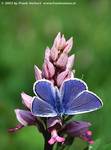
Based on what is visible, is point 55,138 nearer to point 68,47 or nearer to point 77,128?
point 77,128

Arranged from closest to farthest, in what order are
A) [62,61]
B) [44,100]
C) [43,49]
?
1. [44,100]
2. [62,61]
3. [43,49]

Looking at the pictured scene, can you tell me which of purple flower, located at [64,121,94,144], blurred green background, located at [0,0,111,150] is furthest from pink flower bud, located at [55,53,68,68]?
blurred green background, located at [0,0,111,150]

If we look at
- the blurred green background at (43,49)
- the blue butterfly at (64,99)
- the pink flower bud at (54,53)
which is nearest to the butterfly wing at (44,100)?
the blue butterfly at (64,99)

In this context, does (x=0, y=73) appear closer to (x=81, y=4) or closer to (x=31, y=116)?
(x=81, y=4)

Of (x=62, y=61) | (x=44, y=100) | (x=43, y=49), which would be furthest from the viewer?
(x=43, y=49)

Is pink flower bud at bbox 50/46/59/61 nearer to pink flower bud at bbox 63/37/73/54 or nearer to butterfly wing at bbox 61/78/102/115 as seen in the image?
pink flower bud at bbox 63/37/73/54

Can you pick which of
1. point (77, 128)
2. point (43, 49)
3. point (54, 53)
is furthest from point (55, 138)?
point (43, 49)

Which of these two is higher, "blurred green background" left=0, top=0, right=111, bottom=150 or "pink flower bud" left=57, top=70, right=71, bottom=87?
"pink flower bud" left=57, top=70, right=71, bottom=87

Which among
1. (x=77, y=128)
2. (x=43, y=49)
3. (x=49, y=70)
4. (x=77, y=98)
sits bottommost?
(x=43, y=49)
